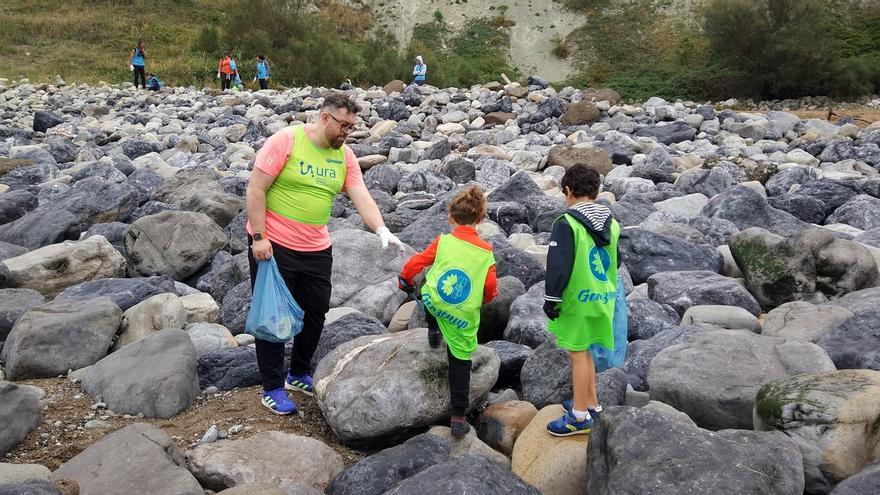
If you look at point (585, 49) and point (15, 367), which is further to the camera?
point (585, 49)

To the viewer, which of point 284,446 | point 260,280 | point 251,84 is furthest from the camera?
point 251,84

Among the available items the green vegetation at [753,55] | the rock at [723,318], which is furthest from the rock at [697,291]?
the green vegetation at [753,55]

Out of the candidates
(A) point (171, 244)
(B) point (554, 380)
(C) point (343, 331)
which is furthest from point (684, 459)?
(A) point (171, 244)

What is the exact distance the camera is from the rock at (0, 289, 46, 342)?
19.4ft

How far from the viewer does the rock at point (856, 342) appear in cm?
437

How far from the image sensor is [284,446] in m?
3.86

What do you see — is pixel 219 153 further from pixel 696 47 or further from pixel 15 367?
pixel 696 47

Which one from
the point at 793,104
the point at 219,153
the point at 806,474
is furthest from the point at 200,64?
the point at 806,474

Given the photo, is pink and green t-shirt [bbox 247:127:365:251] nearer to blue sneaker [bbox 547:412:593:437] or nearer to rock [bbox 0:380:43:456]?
rock [bbox 0:380:43:456]

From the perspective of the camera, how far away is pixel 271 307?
4.16 metres

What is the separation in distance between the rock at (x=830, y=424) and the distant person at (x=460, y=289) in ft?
4.88

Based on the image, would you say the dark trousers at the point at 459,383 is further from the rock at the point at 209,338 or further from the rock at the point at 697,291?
the rock at the point at 697,291

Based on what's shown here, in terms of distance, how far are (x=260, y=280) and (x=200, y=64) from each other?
29.6 m

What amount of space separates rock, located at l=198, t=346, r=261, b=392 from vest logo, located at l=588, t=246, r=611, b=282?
91.4 inches
